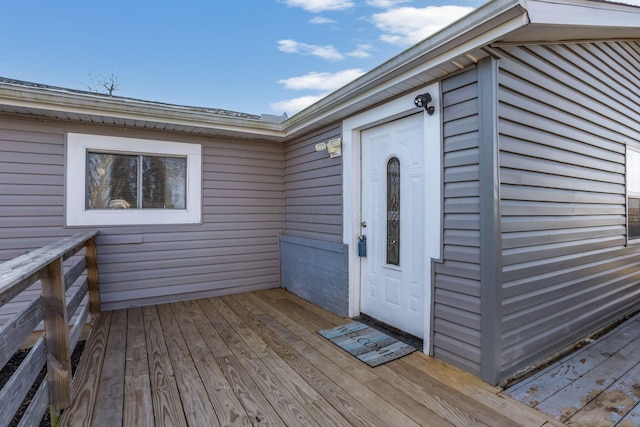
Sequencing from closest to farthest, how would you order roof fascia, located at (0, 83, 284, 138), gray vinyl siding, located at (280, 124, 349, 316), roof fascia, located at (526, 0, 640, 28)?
roof fascia, located at (526, 0, 640, 28) < roof fascia, located at (0, 83, 284, 138) < gray vinyl siding, located at (280, 124, 349, 316)

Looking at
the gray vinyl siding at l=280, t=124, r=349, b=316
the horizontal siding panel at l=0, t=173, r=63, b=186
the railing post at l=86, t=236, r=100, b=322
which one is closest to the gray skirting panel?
the gray vinyl siding at l=280, t=124, r=349, b=316

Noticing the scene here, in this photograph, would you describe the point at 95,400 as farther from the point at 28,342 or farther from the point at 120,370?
the point at 28,342

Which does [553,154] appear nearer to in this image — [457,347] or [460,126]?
[460,126]

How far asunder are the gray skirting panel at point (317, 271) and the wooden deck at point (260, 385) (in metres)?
0.58

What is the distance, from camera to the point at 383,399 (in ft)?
6.58

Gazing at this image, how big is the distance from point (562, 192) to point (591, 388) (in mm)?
1494

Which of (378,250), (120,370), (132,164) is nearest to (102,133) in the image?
(132,164)

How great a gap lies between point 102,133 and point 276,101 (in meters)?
7.05

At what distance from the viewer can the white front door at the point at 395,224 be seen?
2850 millimetres

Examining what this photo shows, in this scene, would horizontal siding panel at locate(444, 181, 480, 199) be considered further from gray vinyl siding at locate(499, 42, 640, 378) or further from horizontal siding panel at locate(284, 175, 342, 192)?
horizontal siding panel at locate(284, 175, 342, 192)

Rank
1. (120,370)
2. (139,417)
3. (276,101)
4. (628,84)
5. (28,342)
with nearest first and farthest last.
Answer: (139,417) < (120,370) < (28,342) < (628,84) < (276,101)

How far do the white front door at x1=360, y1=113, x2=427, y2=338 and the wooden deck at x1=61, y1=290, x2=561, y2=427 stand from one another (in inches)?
22.4

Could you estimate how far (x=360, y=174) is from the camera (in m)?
3.53

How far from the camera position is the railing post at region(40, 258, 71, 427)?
1880 millimetres
